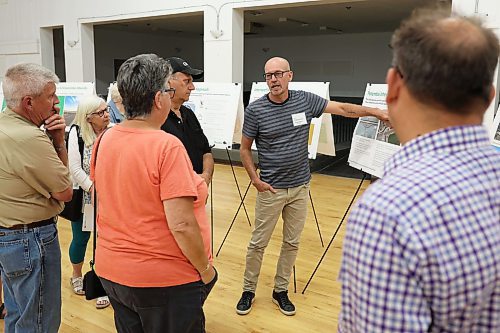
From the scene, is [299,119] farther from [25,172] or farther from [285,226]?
[25,172]

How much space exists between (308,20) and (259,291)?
9.21 m

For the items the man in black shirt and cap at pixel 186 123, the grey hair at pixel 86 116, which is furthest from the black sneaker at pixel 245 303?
the grey hair at pixel 86 116

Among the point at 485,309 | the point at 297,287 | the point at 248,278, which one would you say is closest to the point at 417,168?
the point at 485,309

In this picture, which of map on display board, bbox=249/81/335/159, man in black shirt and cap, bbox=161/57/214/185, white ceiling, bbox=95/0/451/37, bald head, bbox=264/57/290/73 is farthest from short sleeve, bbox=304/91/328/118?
white ceiling, bbox=95/0/451/37

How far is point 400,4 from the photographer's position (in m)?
8.73

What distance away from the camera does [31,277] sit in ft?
6.04

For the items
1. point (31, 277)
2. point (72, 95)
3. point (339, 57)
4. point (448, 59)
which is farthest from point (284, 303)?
point (339, 57)

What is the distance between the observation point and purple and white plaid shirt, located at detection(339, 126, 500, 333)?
0.68 meters

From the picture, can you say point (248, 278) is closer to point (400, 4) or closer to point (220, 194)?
point (220, 194)

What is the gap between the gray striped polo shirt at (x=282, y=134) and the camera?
9.08ft

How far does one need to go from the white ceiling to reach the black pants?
641 centimetres

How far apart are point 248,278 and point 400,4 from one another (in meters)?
7.55

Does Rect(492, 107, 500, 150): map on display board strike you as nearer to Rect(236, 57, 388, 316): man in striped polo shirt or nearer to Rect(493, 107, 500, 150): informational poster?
Rect(493, 107, 500, 150): informational poster

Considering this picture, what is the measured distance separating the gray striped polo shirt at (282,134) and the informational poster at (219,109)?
1.53 metres
